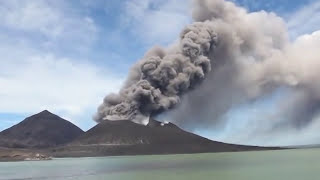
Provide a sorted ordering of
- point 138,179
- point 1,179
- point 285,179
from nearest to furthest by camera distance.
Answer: point 285,179 < point 138,179 < point 1,179

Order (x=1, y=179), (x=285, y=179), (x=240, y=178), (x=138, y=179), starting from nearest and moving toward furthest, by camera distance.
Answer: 1. (x=285, y=179)
2. (x=240, y=178)
3. (x=138, y=179)
4. (x=1, y=179)

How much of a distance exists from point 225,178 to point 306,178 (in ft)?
30.9

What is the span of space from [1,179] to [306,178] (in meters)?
45.0

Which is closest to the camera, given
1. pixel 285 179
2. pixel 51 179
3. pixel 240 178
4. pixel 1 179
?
pixel 285 179

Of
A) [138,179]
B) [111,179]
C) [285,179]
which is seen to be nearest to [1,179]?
[111,179]

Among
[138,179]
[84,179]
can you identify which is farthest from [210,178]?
[84,179]

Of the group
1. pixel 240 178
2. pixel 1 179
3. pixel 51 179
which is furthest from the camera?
pixel 1 179

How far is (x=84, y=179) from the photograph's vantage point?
5547cm

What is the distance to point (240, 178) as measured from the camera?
49.0 metres

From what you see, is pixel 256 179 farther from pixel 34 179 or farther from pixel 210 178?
pixel 34 179

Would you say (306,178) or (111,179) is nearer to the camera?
(306,178)

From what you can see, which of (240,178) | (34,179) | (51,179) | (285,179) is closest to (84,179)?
(51,179)

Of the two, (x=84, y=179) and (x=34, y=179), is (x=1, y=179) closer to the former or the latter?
(x=34, y=179)

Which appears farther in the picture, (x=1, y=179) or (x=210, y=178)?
(x=1, y=179)
